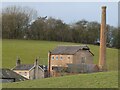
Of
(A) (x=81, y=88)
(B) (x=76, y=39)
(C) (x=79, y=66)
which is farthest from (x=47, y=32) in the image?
(A) (x=81, y=88)

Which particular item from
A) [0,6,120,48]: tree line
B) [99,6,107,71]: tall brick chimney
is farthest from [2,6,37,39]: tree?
[99,6,107,71]: tall brick chimney

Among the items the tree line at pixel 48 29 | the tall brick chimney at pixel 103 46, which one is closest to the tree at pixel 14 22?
the tree line at pixel 48 29

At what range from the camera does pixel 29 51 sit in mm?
87625

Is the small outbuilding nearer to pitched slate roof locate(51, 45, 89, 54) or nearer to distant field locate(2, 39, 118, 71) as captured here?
pitched slate roof locate(51, 45, 89, 54)

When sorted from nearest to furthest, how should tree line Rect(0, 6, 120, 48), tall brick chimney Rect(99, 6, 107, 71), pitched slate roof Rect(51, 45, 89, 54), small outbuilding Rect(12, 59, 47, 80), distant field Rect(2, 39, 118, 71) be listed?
tall brick chimney Rect(99, 6, 107, 71) → small outbuilding Rect(12, 59, 47, 80) → pitched slate roof Rect(51, 45, 89, 54) → distant field Rect(2, 39, 118, 71) → tree line Rect(0, 6, 120, 48)

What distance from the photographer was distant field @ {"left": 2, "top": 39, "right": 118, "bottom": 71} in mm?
76562

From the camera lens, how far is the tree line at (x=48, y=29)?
94.4 meters

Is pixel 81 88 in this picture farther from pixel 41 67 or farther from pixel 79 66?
pixel 41 67

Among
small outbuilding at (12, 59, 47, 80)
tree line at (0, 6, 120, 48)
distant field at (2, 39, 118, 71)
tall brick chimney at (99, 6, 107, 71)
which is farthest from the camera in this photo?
Answer: tree line at (0, 6, 120, 48)

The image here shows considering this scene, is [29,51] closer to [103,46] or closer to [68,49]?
[68,49]

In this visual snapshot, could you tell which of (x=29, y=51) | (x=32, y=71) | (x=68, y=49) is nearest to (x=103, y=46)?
(x=32, y=71)

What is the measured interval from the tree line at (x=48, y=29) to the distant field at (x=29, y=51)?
2.83m

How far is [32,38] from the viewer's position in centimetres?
10288

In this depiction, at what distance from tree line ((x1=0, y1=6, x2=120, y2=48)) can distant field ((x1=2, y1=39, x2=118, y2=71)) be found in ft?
9.28
